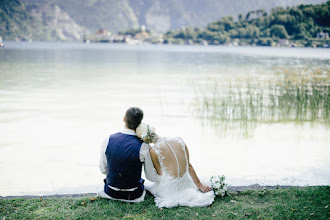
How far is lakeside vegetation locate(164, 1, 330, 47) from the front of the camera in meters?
93.2

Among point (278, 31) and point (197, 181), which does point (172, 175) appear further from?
point (278, 31)

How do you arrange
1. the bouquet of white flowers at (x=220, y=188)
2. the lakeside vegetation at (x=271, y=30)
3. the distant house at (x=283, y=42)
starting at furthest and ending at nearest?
the distant house at (x=283, y=42), the lakeside vegetation at (x=271, y=30), the bouquet of white flowers at (x=220, y=188)

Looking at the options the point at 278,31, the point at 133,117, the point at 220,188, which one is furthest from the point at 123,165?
the point at 278,31

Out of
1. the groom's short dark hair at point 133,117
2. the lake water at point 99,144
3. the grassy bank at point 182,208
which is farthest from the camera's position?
the lake water at point 99,144

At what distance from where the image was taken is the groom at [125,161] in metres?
4.24

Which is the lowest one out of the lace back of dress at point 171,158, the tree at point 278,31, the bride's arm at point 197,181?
the bride's arm at point 197,181

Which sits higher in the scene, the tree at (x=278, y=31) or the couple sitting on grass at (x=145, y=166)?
the tree at (x=278, y=31)

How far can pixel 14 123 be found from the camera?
34.8 feet

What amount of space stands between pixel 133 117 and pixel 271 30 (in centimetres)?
13623

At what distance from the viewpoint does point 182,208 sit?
4258 millimetres

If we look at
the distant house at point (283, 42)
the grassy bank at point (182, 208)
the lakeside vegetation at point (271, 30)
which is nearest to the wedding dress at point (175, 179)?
the grassy bank at point (182, 208)

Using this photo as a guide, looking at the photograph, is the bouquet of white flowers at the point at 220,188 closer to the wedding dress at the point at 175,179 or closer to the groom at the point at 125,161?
the wedding dress at the point at 175,179

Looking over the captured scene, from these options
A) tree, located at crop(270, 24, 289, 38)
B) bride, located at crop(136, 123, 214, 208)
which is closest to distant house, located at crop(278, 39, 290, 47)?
tree, located at crop(270, 24, 289, 38)

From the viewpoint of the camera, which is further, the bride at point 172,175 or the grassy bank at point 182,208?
the bride at point 172,175
